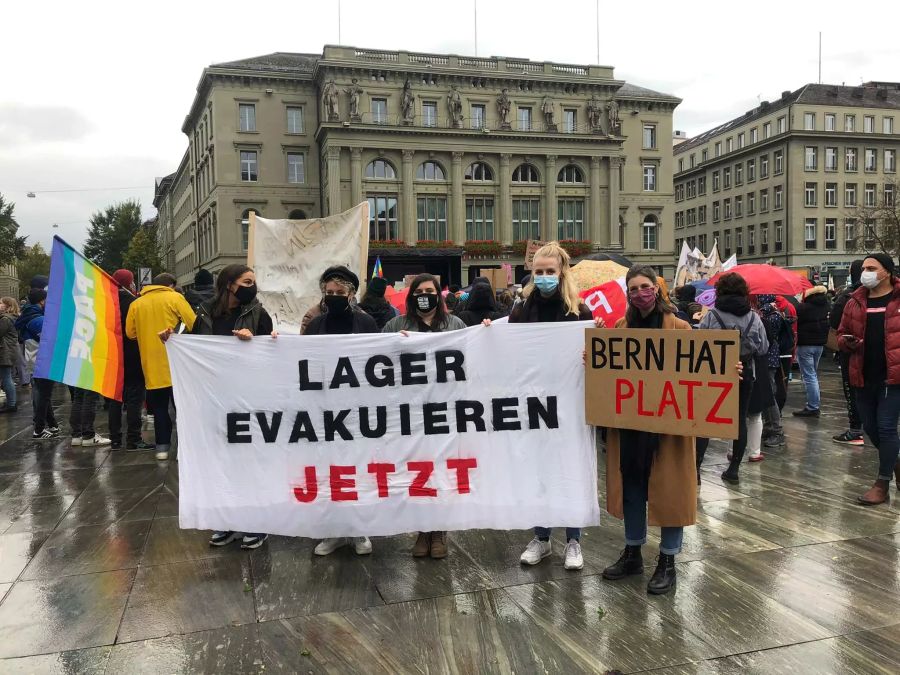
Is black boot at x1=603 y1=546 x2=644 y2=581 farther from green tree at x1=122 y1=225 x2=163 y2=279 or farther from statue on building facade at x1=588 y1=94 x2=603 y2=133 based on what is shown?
green tree at x1=122 y1=225 x2=163 y2=279

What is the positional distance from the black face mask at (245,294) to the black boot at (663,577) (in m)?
3.28

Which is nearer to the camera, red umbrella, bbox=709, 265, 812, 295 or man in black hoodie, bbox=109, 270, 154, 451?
man in black hoodie, bbox=109, 270, 154, 451

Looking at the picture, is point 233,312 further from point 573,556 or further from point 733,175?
point 733,175

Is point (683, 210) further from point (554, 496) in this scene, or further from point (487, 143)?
point (554, 496)

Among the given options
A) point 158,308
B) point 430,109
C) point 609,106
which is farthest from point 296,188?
point 158,308

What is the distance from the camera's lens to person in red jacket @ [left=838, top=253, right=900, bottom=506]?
17.8 feet

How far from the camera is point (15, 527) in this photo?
17.6 feet

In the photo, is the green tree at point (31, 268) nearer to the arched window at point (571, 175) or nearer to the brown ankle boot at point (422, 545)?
the arched window at point (571, 175)

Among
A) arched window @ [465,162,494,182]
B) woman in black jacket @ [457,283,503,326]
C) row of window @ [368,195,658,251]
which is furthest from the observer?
arched window @ [465,162,494,182]

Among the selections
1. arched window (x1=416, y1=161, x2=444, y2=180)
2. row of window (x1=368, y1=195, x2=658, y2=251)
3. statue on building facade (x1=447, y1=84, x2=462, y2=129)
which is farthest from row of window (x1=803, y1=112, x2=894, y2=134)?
arched window (x1=416, y1=161, x2=444, y2=180)

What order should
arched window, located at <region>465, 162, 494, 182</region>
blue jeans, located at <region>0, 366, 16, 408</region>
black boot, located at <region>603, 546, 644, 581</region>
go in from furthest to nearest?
arched window, located at <region>465, 162, 494, 182</region>
blue jeans, located at <region>0, 366, 16, 408</region>
black boot, located at <region>603, 546, 644, 581</region>

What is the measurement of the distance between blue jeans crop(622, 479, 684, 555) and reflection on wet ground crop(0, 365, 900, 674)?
25 centimetres

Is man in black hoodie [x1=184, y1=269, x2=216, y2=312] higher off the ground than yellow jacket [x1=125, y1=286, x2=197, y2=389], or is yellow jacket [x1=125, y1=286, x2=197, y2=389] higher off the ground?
man in black hoodie [x1=184, y1=269, x2=216, y2=312]

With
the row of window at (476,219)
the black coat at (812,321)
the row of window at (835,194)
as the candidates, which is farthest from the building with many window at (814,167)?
the black coat at (812,321)
